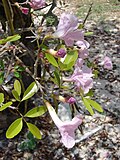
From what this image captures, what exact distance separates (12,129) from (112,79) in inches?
90.1

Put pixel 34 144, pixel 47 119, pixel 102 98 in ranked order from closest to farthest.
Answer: pixel 34 144 < pixel 47 119 < pixel 102 98

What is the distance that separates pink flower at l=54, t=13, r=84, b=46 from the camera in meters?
0.81

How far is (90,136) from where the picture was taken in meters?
2.40

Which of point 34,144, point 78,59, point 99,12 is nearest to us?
point 78,59

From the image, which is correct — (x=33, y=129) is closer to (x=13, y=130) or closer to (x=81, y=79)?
(x=13, y=130)

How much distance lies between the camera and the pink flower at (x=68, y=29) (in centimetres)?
81

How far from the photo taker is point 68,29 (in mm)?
830

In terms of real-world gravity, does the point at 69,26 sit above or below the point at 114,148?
above

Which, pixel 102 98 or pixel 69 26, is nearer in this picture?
pixel 69 26

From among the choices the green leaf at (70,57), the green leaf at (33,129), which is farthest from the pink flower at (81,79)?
the green leaf at (33,129)

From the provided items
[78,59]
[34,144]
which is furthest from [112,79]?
[78,59]

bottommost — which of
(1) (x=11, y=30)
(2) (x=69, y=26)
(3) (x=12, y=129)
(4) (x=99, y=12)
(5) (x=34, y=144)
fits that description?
(4) (x=99, y=12)

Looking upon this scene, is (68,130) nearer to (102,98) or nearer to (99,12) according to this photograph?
(102,98)

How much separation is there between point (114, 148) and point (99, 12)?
2720 millimetres
